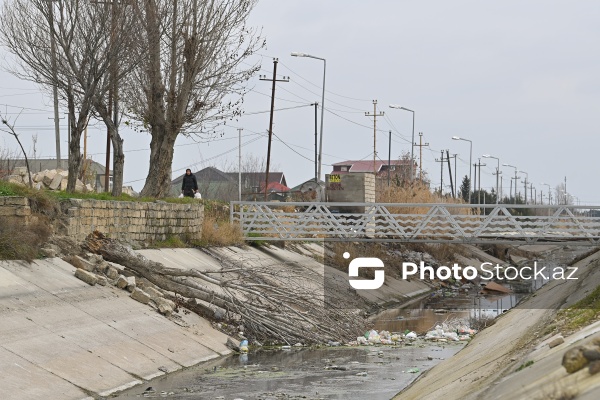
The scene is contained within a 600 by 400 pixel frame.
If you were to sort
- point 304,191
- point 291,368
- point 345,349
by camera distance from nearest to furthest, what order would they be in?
point 291,368, point 345,349, point 304,191

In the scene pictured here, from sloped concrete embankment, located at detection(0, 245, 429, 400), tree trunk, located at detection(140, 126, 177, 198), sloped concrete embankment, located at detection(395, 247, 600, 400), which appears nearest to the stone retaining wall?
sloped concrete embankment, located at detection(0, 245, 429, 400)

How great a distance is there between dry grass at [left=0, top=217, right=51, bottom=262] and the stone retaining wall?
0.46 metres

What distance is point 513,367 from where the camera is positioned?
37.6 ft

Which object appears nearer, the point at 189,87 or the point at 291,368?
the point at 291,368

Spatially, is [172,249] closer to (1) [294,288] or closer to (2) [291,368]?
(1) [294,288]

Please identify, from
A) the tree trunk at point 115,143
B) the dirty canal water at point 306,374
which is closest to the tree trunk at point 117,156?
the tree trunk at point 115,143

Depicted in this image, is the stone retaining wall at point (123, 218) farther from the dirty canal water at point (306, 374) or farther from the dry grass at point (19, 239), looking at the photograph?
the dirty canal water at point (306, 374)

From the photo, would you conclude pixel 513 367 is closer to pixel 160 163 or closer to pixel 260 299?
pixel 260 299

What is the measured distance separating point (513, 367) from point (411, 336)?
1458cm

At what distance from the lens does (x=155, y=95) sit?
35.8m

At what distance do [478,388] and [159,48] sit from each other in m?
25.3

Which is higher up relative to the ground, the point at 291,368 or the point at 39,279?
the point at 39,279

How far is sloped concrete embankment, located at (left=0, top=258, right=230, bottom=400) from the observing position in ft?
51.2

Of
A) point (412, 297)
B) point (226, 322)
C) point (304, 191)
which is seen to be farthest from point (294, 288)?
point (304, 191)
